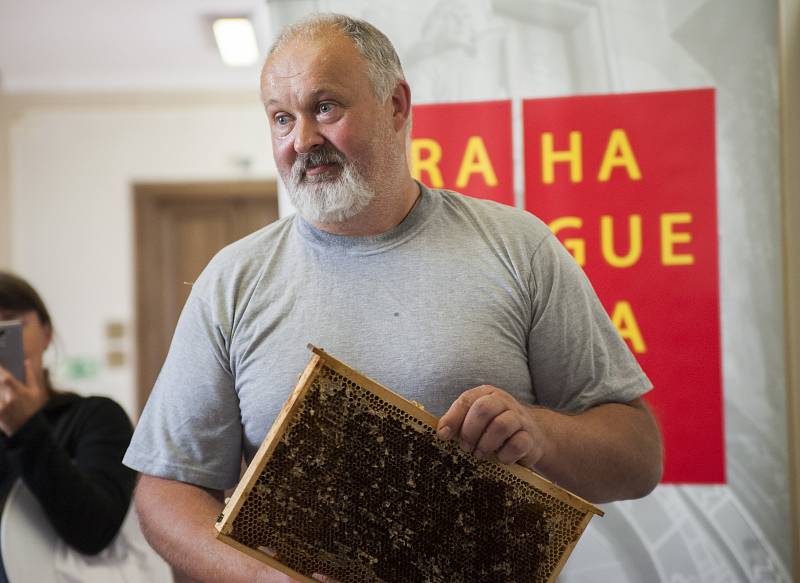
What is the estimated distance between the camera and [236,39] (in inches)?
158

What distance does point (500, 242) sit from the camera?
141 cm

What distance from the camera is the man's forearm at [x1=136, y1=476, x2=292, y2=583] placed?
1.27 metres

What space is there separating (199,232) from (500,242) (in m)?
4.22

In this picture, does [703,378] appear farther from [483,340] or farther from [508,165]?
[483,340]

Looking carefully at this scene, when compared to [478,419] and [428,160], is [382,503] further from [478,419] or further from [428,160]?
[428,160]

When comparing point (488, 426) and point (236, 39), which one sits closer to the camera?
point (488, 426)

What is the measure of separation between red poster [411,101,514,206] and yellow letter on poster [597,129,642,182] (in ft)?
0.69

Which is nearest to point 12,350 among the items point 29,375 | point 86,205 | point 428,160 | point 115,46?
point 29,375

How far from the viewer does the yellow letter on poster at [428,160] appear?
196 cm

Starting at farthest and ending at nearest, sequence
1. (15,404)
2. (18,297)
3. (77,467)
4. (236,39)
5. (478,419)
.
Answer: (236,39), (18,297), (77,467), (15,404), (478,419)

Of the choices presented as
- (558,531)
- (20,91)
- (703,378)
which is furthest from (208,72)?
(558,531)

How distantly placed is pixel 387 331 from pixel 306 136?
1.10 ft

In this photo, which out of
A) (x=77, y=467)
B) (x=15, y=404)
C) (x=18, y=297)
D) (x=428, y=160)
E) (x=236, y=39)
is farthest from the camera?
(x=236, y=39)

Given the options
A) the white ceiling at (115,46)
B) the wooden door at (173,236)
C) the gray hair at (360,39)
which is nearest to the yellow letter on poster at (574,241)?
the gray hair at (360,39)
